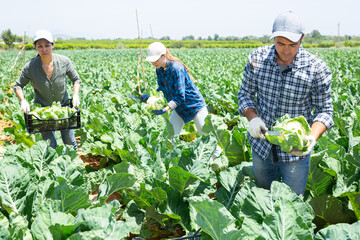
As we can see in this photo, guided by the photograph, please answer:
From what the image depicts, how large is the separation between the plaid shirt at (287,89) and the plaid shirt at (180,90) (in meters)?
1.51

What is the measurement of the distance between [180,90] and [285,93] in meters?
1.87

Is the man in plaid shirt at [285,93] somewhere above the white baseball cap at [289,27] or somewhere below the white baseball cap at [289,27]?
below

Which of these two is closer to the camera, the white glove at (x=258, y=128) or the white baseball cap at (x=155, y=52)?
the white glove at (x=258, y=128)

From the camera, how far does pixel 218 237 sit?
1.92 metres

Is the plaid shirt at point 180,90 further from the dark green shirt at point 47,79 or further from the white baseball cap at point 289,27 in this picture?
the white baseball cap at point 289,27

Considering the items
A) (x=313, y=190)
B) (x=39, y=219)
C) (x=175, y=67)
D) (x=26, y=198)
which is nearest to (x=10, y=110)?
(x=175, y=67)

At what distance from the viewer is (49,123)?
153 inches

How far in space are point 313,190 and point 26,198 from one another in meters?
2.44

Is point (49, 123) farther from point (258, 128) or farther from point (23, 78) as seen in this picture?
point (258, 128)

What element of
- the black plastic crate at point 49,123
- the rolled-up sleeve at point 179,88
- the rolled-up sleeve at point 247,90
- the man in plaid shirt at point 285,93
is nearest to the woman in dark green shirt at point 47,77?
the black plastic crate at point 49,123

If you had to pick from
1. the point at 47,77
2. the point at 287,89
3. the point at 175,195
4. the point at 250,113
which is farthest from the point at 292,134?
the point at 47,77

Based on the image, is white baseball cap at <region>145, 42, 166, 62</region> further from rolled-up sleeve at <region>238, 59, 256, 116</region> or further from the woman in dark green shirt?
→ rolled-up sleeve at <region>238, 59, 256, 116</region>

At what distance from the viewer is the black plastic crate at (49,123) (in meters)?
3.76

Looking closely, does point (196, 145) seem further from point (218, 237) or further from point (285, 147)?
point (218, 237)
